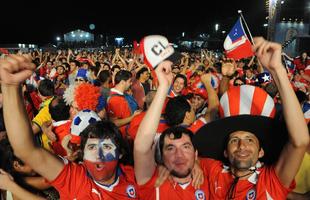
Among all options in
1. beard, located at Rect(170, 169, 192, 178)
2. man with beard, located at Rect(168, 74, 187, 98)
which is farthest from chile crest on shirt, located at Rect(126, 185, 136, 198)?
man with beard, located at Rect(168, 74, 187, 98)

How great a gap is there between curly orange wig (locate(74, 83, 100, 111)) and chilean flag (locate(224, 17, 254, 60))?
175 cm

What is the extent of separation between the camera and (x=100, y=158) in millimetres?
2650

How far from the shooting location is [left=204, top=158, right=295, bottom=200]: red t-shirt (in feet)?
8.63

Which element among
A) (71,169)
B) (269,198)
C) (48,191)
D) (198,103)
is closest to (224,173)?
(269,198)

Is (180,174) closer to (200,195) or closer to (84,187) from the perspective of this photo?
(200,195)

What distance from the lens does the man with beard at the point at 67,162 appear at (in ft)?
7.39

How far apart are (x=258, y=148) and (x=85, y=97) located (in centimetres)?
230

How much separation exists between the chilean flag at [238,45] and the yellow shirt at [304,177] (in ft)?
4.65

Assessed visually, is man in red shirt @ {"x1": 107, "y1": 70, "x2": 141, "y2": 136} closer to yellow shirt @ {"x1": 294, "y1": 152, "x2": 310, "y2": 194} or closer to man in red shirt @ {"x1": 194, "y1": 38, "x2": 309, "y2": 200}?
man in red shirt @ {"x1": 194, "y1": 38, "x2": 309, "y2": 200}

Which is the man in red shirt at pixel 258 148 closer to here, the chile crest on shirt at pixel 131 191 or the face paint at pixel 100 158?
the chile crest on shirt at pixel 131 191

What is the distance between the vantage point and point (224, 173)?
9.43ft

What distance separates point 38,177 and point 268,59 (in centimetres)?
208

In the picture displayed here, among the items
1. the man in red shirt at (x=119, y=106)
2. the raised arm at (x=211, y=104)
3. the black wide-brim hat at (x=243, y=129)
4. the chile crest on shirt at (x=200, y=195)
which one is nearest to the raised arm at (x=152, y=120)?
the chile crest on shirt at (x=200, y=195)

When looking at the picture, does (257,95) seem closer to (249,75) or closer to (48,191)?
(48,191)
